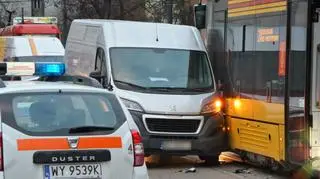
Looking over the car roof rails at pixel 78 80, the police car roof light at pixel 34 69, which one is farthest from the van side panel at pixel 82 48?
the car roof rails at pixel 78 80

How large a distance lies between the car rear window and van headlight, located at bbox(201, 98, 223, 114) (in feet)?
15.6

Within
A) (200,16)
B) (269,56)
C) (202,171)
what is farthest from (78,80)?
(200,16)

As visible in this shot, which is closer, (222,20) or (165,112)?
(165,112)

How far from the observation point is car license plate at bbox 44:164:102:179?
587cm

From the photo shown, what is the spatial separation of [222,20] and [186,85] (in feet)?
4.59

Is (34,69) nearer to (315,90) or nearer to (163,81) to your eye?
(163,81)

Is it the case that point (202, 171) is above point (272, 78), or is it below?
below

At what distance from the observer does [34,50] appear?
21.5 meters

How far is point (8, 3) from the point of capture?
6681cm

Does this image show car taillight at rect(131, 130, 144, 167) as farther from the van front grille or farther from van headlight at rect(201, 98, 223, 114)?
van headlight at rect(201, 98, 223, 114)

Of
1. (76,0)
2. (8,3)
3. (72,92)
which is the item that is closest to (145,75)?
(72,92)

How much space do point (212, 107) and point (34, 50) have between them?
37.3 ft

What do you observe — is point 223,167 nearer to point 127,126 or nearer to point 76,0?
point 127,126

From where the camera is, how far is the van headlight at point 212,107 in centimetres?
1106
